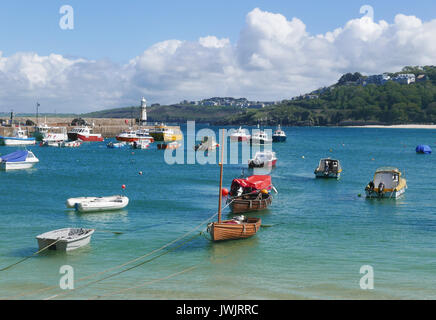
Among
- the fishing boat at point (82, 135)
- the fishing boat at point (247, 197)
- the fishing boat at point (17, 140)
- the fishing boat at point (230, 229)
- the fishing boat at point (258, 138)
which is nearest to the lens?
the fishing boat at point (230, 229)

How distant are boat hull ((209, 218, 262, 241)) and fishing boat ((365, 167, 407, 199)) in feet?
69.5

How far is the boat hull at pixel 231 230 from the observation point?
102 feet

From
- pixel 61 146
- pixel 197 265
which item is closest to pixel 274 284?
pixel 197 265

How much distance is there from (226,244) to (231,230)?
958 millimetres

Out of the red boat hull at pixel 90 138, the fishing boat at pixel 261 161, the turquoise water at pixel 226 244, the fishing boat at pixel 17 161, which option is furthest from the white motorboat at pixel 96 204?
the red boat hull at pixel 90 138

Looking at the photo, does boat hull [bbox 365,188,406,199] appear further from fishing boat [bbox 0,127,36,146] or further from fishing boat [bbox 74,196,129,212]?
fishing boat [bbox 0,127,36,146]

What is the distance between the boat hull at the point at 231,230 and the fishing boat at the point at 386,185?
21175 millimetres

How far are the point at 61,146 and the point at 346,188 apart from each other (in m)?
86.4

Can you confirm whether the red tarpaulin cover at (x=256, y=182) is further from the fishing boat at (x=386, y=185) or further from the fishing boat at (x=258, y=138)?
the fishing boat at (x=258, y=138)

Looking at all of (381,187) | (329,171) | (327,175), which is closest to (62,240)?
(381,187)

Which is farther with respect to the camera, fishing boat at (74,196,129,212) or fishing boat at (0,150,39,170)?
fishing boat at (0,150,39,170)

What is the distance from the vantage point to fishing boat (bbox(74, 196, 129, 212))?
4091 cm

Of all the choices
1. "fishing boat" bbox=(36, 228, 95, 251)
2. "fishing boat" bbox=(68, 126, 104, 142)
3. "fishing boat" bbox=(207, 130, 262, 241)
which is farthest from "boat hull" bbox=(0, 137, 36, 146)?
"fishing boat" bbox=(207, 130, 262, 241)

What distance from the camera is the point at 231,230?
103 ft
